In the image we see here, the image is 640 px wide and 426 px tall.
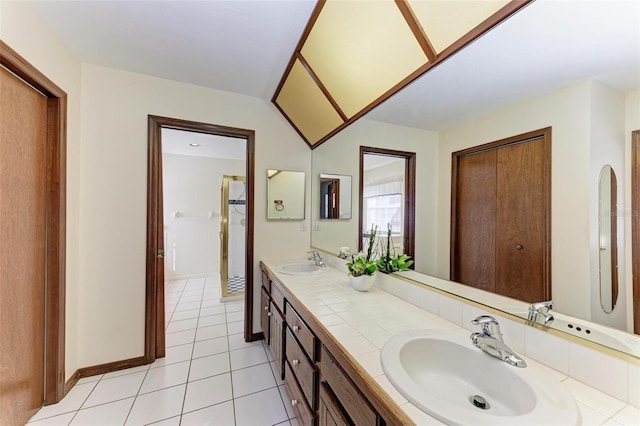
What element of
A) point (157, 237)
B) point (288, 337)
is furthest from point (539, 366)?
point (157, 237)

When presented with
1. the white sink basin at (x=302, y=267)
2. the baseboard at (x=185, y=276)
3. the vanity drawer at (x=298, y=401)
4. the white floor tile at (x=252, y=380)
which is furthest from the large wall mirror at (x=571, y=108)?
the baseboard at (x=185, y=276)

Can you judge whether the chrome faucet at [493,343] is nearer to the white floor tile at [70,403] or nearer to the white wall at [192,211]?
the white floor tile at [70,403]

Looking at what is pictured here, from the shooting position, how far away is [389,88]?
52.8 inches

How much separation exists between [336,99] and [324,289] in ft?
4.29

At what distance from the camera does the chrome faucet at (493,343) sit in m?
0.75

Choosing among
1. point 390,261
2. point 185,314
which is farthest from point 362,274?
point 185,314

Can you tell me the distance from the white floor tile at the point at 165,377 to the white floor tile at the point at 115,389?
50 mm

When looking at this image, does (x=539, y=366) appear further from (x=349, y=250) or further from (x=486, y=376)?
(x=349, y=250)

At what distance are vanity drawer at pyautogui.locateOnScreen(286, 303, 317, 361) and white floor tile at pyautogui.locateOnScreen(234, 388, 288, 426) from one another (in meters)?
0.55

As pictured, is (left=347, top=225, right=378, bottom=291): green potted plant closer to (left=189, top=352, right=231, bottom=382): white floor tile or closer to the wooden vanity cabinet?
the wooden vanity cabinet

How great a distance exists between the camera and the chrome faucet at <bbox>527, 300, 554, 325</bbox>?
0.77 m

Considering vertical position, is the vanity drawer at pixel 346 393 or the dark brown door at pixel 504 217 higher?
the dark brown door at pixel 504 217

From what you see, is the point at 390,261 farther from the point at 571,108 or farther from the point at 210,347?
the point at 210,347

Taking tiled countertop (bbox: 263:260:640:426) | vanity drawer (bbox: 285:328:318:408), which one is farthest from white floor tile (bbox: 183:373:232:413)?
tiled countertop (bbox: 263:260:640:426)
